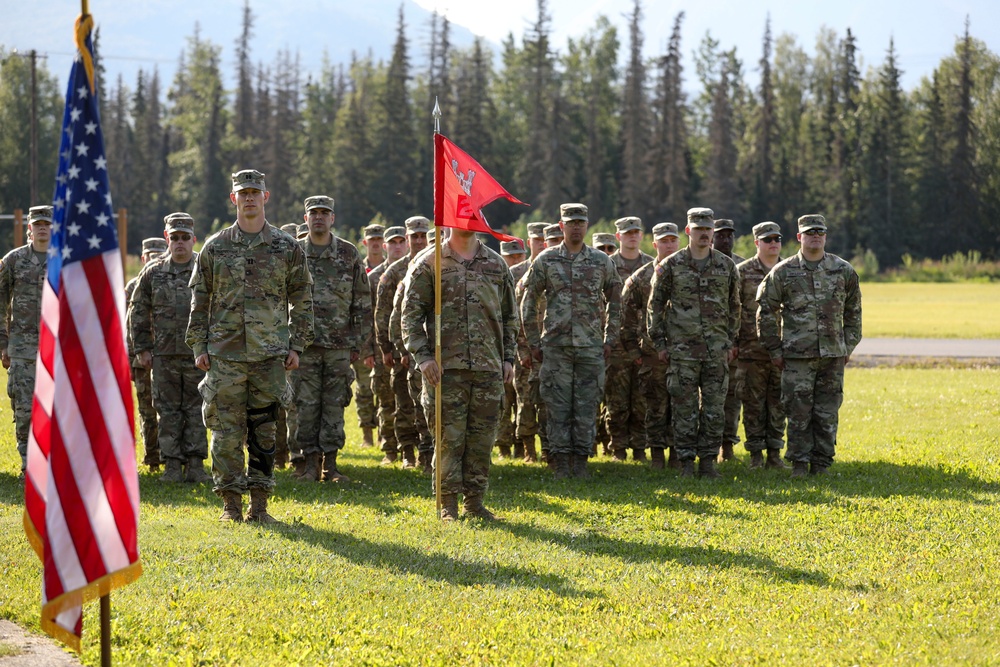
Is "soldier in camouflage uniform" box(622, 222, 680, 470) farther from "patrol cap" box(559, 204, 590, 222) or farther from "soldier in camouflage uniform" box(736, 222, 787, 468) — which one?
"patrol cap" box(559, 204, 590, 222)

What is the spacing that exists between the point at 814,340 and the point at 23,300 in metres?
7.24

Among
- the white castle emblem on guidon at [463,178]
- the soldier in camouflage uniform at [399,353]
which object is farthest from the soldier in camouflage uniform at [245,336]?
the soldier in camouflage uniform at [399,353]

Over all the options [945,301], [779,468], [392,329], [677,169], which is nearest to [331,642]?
[392,329]

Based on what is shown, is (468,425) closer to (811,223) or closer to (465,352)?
(465,352)

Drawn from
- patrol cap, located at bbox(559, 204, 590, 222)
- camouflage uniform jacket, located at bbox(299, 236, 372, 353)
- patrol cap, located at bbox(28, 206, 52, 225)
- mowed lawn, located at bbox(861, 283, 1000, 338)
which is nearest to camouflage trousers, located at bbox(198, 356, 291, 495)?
camouflage uniform jacket, located at bbox(299, 236, 372, 353)

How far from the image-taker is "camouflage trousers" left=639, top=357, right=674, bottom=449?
38.5ft

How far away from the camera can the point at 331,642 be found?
5.99 metres

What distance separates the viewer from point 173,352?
1066cm

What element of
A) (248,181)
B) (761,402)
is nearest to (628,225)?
(761,402)

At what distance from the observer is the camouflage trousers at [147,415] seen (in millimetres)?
11313

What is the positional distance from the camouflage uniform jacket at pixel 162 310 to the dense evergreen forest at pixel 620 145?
6096cm

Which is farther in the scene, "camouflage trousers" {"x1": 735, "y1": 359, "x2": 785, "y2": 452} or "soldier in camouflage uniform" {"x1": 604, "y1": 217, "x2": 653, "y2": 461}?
"soldier in camouflage uniform" {"x1": 604, "y1": 217, "x2": 653, "y2": 461}

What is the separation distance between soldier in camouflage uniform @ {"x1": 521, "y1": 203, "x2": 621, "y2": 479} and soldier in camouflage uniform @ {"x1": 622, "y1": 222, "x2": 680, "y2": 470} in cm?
76

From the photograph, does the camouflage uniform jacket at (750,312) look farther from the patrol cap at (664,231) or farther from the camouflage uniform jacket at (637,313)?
the camouflage uniform jacket at (637,313)
